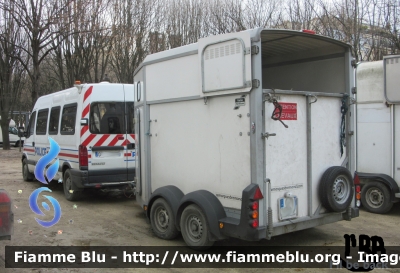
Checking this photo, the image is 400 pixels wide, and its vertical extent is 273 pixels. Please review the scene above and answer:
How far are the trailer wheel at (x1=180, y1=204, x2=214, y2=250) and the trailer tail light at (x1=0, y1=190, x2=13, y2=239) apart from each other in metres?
2.25

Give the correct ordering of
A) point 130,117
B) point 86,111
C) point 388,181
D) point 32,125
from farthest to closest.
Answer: point 32,125 < point 130,117 < point 86,111 < point 388,181

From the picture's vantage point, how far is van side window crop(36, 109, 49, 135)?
11127 millimetres

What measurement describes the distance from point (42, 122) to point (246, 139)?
26.7 ft

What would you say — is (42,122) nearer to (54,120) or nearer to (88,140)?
(54,120)

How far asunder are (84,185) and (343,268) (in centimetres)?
577

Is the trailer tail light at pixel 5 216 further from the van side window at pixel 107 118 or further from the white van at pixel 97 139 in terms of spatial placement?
the van side window at pixel 107 118

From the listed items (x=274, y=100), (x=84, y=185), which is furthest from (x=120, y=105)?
(x=274, y=100)

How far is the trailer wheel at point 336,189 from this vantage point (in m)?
5.50

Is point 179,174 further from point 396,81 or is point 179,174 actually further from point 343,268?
point 396,81

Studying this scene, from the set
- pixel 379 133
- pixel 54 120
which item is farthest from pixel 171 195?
pixel 54 120

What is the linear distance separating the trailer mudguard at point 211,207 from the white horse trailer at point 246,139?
13mm

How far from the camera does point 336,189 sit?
5703 mm

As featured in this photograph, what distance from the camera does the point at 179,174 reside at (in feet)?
20.2

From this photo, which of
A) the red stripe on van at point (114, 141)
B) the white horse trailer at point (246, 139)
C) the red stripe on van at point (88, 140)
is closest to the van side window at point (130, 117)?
the red stripe on van at point (114, 141)
